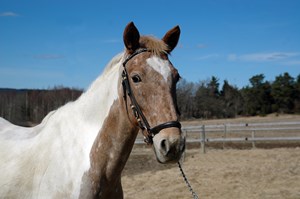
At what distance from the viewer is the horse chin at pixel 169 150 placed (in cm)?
230

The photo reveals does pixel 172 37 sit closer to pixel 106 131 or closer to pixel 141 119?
pixel 141 119

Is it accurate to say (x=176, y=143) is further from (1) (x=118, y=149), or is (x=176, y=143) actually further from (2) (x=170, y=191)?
(2) (x=170, y=191)

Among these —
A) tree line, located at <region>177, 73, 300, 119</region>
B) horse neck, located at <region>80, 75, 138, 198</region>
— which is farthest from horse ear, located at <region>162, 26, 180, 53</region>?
tree line, located at <region>177, 73, 300, 119</region>

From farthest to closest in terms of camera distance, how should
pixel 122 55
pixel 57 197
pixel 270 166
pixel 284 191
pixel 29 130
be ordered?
pixel 270 166 < pixel 284 191 < pixel 29 130 < pixel 122 55 < pixel 57 197

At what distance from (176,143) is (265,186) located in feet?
23.4

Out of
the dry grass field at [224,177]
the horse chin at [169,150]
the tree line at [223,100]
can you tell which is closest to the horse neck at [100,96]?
the horse chin at [169,150]

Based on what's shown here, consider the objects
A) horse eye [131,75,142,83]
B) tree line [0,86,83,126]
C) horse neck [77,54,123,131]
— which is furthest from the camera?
tree line [0,86,83,126]

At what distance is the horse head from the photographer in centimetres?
235

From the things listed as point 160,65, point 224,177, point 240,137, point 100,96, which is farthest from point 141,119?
point 240,137

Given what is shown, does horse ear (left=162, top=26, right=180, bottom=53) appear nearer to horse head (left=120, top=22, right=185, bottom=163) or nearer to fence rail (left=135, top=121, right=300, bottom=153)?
horse head (left=120, top=22, right=185, bottom=163)

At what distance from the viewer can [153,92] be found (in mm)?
2525

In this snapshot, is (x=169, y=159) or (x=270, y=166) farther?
(x=270, y=166)

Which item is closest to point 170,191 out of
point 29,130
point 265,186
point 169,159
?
point 265,186

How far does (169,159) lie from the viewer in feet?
7.70
